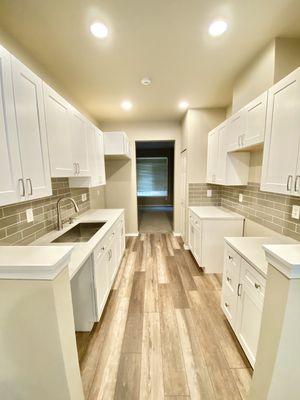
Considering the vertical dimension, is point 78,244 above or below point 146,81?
below

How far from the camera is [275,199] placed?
1.84 m

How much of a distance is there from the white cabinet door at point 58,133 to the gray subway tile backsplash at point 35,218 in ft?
1.48

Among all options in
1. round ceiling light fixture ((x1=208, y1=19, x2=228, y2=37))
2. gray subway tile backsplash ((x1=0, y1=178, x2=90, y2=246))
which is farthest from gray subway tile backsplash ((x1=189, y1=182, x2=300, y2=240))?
gray subway tile backsplash ((x1=0, y1=178, x2=90, y2=246))

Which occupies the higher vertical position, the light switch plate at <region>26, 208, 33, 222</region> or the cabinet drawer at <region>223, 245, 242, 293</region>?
the light switch plate at <region>26, 208, 33, 222</region>

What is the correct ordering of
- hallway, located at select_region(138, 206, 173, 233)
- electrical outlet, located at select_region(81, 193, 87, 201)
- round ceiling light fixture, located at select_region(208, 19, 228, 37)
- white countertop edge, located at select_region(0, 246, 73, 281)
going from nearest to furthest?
white countertop edge, located at select_region(0, 246, 73, 281) < round ceiling light fixture, located at select_region(208, 19, 228, 37) < electrical outlet, located at select_region(81, 193, 87, 201) < hallway, located at select_region(138, 206, 173, 233)

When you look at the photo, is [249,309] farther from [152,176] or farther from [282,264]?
[152,176]

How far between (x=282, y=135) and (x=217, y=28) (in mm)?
1094

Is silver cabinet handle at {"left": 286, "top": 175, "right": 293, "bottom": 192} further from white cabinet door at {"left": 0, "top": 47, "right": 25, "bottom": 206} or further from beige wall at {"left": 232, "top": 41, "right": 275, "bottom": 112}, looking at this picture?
white cabinet door at {"left": 0, "top": 47, "right": 25, "bottom": 206}

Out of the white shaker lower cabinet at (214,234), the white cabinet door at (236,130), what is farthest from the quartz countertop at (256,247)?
the white cabinet door at (236,130)

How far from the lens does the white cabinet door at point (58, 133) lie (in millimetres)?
1459

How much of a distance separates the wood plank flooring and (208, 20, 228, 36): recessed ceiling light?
2.81m

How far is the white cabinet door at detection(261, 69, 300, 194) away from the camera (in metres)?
1.26

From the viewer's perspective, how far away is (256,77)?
75.6 inches

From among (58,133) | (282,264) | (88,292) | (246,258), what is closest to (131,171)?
(58,133)
